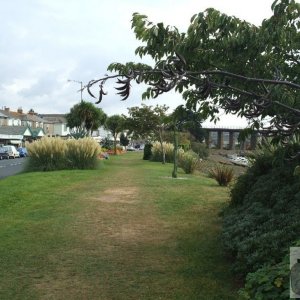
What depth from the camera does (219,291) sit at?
539 cm

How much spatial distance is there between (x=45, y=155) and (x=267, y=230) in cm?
2085

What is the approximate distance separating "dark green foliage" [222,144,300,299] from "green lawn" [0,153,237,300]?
0.45 m

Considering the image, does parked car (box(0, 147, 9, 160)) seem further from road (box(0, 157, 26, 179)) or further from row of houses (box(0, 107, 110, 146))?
row of houses (box(0, 107, 110, 146))

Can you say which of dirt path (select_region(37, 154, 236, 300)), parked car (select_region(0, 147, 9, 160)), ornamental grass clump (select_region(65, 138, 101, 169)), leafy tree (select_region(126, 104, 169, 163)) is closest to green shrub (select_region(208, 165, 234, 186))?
dirt path (select_region(37, 154, 236, 300))

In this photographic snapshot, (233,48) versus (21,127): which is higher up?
(21,127)

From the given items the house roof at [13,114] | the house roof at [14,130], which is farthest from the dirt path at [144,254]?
the house roof at [13,114]

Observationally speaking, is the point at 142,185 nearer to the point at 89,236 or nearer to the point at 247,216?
the point at 89,236

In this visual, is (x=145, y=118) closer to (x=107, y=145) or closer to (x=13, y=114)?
(x=107, y=145)

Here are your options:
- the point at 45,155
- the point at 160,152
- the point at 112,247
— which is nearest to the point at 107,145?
the point at 160,152

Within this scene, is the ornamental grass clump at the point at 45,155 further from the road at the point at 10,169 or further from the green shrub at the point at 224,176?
the green shrub at the point at 224,176

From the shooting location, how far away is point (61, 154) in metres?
25.9

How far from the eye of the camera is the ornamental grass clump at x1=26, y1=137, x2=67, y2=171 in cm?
2530

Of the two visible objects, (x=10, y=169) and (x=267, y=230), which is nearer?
(x=267, y=230)

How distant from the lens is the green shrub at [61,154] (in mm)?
25375
